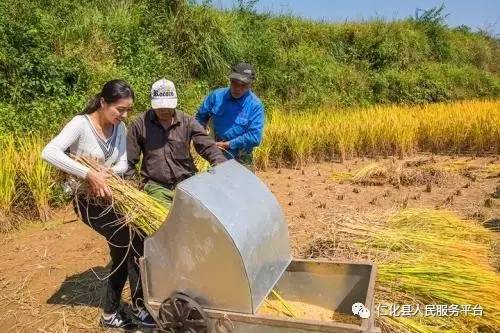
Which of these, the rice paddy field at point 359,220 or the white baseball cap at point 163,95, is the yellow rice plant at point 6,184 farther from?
the white baseball cap at point 163,95

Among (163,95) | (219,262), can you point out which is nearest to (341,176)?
(163,95)

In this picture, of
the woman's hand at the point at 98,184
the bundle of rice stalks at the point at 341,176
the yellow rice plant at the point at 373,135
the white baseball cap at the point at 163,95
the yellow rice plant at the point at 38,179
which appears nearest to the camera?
the woman's hand at the point at 98,184

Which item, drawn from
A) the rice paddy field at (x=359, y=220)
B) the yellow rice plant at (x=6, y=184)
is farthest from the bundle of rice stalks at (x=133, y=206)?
the yellow rice plant at (x=6, y=184)

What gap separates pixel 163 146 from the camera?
3.15 metres

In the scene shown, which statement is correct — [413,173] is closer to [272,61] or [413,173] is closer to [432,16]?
[272,61]

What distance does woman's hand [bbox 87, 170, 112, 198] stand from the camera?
256 cm

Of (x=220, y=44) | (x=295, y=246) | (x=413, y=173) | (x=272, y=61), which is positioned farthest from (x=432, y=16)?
(x=295, y=246)

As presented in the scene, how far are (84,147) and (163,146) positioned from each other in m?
0.54

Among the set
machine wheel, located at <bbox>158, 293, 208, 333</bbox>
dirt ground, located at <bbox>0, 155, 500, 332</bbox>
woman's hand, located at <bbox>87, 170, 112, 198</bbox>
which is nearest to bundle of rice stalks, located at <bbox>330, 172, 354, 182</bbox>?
dirt ground, located at <bbox>0, 155, 500, 332</bbox>

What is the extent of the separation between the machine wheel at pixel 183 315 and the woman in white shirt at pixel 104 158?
62cm

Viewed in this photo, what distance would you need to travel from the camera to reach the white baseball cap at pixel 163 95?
2.93m

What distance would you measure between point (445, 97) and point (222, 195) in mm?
16391

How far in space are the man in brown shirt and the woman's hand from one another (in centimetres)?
53

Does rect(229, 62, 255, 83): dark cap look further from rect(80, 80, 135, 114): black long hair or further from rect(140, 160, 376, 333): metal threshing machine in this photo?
rect(140, 160, 376, 333): metal threshing machine
